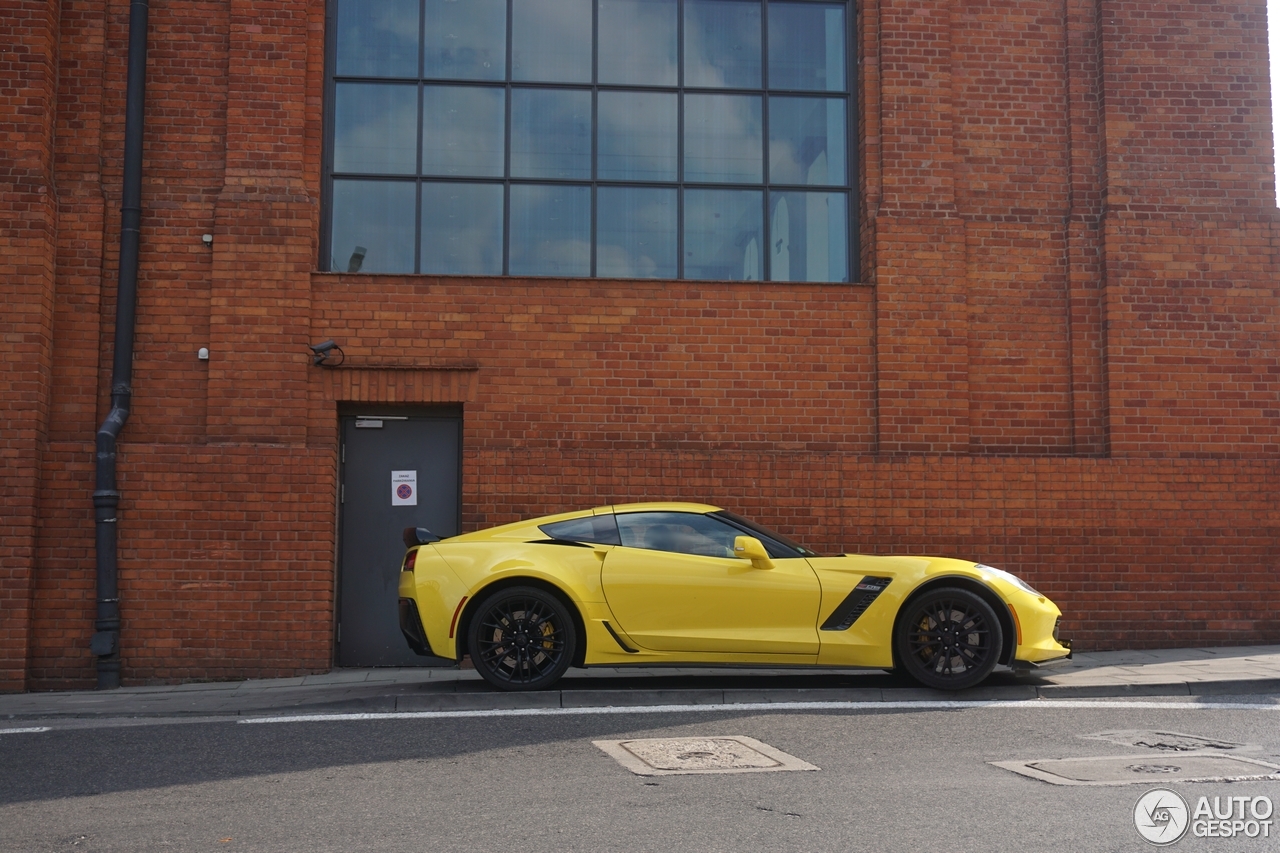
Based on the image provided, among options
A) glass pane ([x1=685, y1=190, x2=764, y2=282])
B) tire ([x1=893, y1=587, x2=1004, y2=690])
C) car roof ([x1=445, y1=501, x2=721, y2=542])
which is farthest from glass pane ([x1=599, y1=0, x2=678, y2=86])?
tire ([x1=893, y1=587, x2=1004, y2=690])

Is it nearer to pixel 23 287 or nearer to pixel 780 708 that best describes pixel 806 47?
pixel 780 708

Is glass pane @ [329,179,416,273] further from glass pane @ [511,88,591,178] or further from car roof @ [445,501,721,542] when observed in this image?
car roof @ [445,501,721,542]

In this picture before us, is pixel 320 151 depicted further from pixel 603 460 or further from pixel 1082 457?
pixel 1082 457

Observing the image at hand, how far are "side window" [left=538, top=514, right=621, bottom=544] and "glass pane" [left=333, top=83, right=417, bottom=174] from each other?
182 inches

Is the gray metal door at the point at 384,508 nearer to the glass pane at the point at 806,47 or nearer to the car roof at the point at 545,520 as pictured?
the car roof at the point at 545,520

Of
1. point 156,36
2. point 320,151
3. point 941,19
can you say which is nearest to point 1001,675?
point 941,19

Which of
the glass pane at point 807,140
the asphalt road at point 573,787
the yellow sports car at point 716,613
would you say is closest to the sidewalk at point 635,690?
the yellow sports car at point 716,613

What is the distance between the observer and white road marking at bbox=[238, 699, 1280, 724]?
26.4 ft

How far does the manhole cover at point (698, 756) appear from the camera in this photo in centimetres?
622

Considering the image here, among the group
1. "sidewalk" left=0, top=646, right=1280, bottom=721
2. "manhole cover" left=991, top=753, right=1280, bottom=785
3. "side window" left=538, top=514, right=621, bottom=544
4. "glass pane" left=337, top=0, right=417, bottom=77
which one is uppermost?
"glass pane" left=337, top=0, right=417, bottom=77

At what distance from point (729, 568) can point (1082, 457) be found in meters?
4.98

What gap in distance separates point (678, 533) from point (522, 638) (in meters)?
1.35

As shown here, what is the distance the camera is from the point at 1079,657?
11.4 meters

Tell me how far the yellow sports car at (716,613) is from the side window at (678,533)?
0.40 feet
